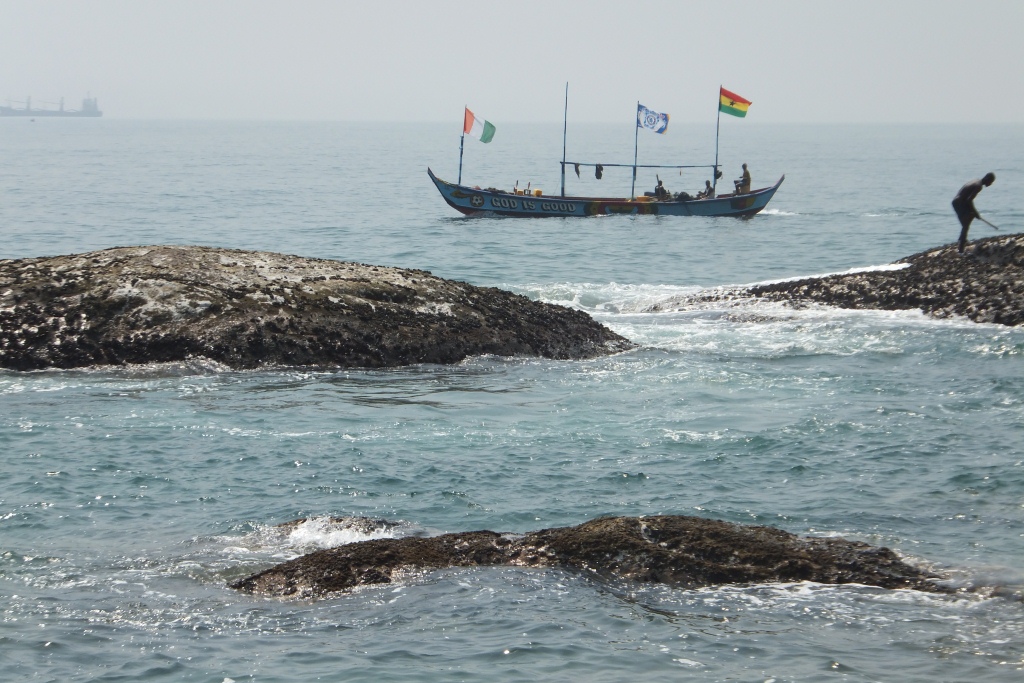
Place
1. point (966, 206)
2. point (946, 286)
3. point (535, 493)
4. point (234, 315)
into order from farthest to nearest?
point (966, 206) < point (946, 286) < point (234, 315) < point (535, 493)

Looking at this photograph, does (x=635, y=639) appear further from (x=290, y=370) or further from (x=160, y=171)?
(x=160, y=171)

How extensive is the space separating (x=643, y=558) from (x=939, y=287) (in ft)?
46.2

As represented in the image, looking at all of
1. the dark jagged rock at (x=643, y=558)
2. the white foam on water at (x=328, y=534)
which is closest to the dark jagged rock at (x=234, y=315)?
the white foam on water at (x=328, y=534)

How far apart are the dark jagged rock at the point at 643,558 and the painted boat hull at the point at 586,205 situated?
40.5 metres

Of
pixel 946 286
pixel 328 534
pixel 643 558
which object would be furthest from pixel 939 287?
pixel 328 534

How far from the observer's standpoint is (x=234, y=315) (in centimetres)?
1614

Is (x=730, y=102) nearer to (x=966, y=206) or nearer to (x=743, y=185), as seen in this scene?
(x=743, y=185)

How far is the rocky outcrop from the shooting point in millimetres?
20062

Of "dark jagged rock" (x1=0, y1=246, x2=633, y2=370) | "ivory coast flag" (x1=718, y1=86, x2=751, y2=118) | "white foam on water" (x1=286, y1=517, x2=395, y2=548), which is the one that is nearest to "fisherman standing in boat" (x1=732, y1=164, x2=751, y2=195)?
"ivory coast flag" (x1=718, y1=86, x2=751, y2=118)

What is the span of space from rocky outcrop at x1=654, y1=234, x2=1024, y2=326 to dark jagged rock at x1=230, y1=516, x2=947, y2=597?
11963mm

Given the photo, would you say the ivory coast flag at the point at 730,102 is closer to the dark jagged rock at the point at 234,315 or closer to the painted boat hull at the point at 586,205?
the painted boat hull at the point at 586,205

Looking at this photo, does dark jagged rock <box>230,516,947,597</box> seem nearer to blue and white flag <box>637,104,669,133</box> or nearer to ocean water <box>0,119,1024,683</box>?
ocean water <box>0,119,1024,683</box>

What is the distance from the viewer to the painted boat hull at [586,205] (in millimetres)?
49531

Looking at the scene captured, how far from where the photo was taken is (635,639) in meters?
7.93
